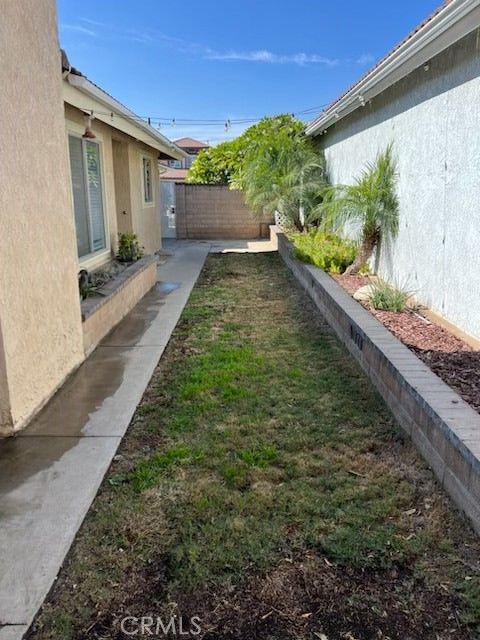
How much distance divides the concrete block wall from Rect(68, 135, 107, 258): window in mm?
9927

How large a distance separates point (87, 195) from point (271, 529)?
646 centimetres

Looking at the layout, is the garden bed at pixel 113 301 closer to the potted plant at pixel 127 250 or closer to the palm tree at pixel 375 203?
the potted plant at pixel 127 250

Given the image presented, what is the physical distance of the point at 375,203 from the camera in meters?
7.66

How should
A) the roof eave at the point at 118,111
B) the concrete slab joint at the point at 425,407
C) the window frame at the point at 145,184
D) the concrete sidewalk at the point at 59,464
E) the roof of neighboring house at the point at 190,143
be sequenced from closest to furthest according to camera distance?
1. the concrete sidewalk at the point at 59,464
2. the concrete slab joint at the point at 425,407
3. the roof eave at the point at 118,111
4. the window frame at the point at 145,184
5. the roof of neighboring house at the point at 190,143

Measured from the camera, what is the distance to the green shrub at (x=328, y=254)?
870 centimetres

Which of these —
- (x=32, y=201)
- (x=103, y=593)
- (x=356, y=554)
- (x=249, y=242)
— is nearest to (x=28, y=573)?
(x=103, y=593)

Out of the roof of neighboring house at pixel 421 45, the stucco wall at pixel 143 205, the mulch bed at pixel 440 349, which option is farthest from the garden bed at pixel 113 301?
the roof of neighboring house at pixel 421 45

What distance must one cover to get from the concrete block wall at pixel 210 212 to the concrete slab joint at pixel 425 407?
44.7 ft

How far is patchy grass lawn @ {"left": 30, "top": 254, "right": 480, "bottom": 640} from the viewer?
2174mm

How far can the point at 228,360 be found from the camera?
5.23 metres

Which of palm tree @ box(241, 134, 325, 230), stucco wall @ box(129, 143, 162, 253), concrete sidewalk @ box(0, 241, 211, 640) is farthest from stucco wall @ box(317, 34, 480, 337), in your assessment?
stucco wall @ box(129, 143, 162, 253)

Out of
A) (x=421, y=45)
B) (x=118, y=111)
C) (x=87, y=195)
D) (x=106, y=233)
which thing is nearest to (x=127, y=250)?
(x=106, y=233)

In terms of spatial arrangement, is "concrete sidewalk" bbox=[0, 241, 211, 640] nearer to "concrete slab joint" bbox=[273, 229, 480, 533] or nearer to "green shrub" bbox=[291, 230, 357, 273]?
"concrete slab joint" bbox=[273, 229, 480, 533]

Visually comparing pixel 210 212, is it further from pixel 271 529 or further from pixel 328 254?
pixel 271 529
